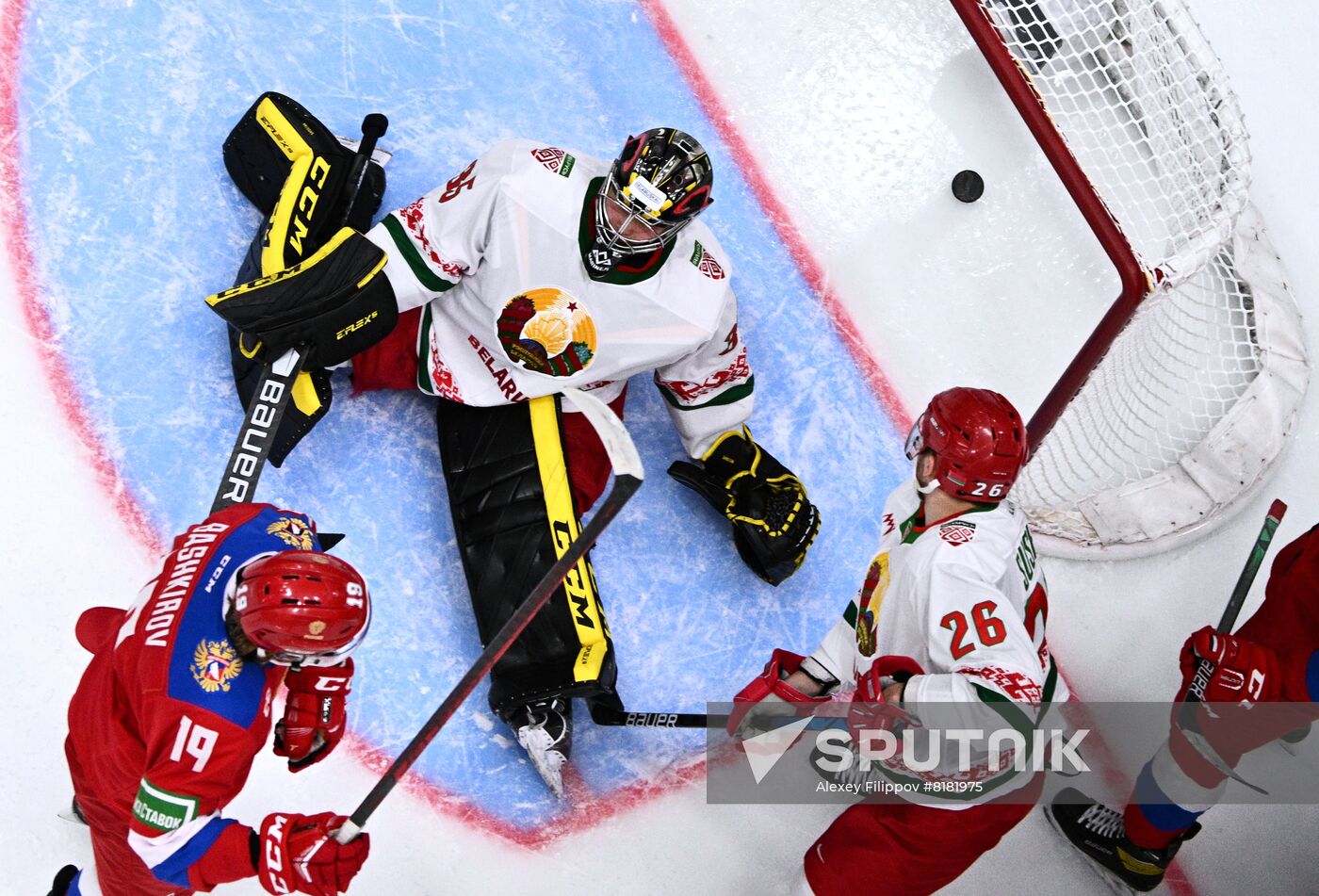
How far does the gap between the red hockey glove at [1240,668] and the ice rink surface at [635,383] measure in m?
0.77

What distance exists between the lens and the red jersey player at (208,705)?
2227mm

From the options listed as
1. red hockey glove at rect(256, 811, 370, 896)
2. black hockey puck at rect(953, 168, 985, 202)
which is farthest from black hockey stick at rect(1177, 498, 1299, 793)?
red hockey glove at rect(256, 811, 370, 896)

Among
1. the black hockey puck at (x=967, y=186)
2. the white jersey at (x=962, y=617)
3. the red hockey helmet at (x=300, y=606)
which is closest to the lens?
the red hockey helmet at (x=300, y=606)

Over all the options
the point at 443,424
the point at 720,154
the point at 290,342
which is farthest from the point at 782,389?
the point at 290,342

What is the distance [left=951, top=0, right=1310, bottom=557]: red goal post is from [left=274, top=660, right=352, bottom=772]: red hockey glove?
1855mm

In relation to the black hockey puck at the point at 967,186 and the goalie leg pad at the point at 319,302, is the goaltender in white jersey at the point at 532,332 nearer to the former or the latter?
the goalie leg pad at the point at 319,302

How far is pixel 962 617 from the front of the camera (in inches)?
94.9

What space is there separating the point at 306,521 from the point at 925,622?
1.25 metres

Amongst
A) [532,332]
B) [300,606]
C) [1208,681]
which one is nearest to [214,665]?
[300,606]

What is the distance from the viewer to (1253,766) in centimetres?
348

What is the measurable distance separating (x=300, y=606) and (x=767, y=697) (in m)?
1.18

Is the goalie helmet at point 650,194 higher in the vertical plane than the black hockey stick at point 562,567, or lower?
A: higher

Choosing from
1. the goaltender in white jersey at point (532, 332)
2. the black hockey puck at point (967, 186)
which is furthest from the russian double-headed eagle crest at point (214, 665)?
the black hockey puck at point (967, 186)

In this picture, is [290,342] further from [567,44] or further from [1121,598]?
[1121,598]
